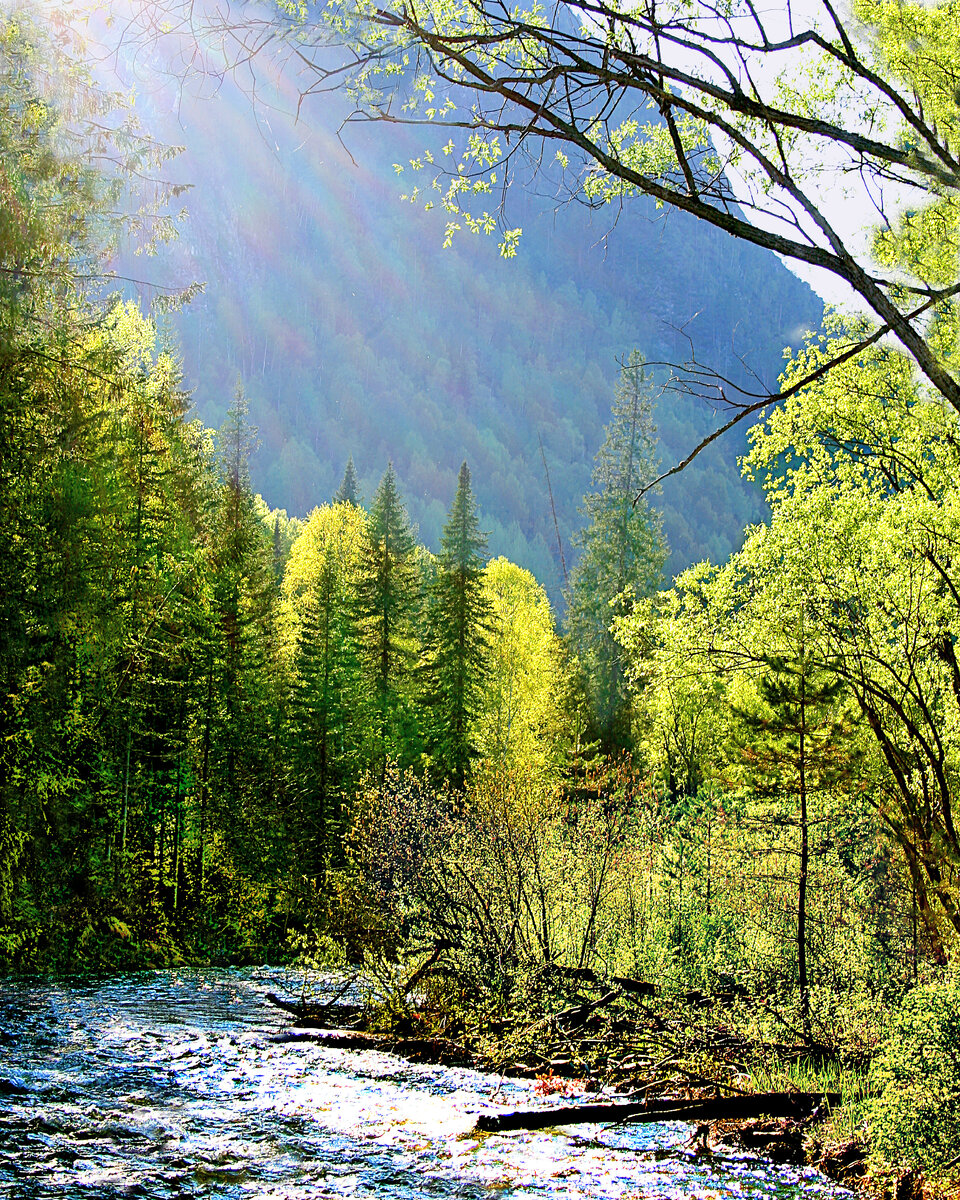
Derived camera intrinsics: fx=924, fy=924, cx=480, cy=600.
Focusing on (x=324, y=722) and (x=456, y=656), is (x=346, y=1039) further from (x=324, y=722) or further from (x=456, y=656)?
(x=456, y=656)

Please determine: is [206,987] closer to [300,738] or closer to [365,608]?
[300,738]

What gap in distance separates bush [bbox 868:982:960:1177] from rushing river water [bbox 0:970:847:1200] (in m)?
0.59

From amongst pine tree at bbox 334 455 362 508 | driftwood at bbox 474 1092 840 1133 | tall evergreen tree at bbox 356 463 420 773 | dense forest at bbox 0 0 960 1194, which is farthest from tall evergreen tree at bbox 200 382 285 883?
pine tree at bbox 334 455 362 508

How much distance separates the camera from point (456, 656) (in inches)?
1220

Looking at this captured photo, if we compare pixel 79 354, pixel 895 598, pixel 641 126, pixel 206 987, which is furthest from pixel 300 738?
pixel 641 126

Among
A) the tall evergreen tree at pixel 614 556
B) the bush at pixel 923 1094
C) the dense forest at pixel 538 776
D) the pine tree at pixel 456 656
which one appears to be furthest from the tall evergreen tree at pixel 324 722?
the bush at pixel 923 1094

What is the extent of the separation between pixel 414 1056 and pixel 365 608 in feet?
71.7

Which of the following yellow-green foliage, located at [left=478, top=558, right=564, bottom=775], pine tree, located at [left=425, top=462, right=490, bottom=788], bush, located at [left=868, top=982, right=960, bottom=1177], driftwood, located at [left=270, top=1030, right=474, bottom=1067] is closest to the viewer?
bush, located at [left=868, top=982, right=960, bottom=1177]

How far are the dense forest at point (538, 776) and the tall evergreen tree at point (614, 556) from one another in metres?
15.7


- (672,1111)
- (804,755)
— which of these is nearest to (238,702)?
(804,755)

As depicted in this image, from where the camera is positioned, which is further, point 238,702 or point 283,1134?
point 238,702

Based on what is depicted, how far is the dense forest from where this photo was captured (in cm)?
940

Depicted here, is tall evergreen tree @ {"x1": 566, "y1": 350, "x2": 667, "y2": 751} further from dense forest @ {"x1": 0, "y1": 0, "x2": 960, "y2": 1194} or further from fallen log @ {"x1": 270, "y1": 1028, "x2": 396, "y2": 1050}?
fallen log @ {"x1": 270, "y1": 1028, "x2": 396, "y2": 1050}

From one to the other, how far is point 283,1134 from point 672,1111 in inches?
129
